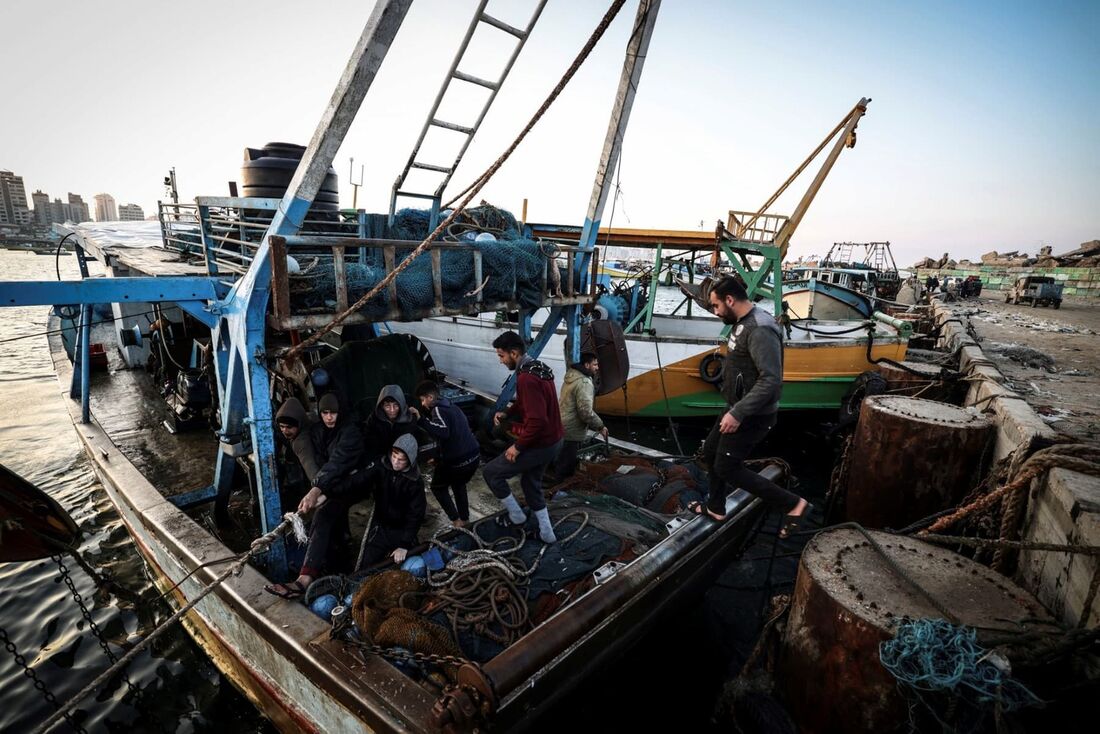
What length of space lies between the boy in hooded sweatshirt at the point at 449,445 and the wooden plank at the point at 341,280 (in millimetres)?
988

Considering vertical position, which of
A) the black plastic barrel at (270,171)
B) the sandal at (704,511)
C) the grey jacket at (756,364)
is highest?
the black plastic barrel at (270,171)

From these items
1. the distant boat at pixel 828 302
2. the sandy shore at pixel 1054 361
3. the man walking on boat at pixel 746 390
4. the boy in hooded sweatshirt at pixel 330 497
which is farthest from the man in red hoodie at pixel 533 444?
the distant boat at pixel 828 302

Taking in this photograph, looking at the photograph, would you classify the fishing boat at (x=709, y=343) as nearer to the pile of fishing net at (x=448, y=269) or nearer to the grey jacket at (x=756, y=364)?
the pile of fishing net at (x=448, y=269)

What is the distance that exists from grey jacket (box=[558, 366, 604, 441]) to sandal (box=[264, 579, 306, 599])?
10.4 ft

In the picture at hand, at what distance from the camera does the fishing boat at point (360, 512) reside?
9.48 feet

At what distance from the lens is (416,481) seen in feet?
13.5

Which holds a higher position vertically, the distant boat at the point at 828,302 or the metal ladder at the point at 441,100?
the metal ladder at the point at 441,100

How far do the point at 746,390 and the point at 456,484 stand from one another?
9.75 feet

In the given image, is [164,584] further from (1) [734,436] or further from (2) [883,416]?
(2) [883,416]

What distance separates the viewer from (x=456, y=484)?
4.85m

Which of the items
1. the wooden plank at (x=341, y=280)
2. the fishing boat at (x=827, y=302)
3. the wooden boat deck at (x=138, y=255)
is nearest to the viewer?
the wooden plank at (x=341, y=280)

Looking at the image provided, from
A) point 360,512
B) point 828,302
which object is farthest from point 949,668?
point 828,302

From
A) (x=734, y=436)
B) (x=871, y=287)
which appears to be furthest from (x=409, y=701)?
(x=871, y=287)

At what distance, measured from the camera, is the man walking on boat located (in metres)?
3.82
